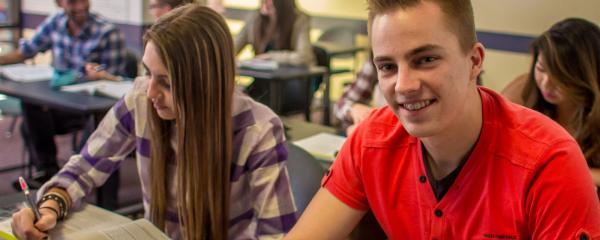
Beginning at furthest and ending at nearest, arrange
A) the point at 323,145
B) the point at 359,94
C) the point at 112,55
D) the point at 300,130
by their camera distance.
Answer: the point at 112,55 → the point at 359,94 → the point at 300,130 → the point at 323,145

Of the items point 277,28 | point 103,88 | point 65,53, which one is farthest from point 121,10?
point 103,88

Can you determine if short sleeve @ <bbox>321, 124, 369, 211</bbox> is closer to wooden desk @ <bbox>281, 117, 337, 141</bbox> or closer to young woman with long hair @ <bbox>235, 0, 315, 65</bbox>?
wooden desk @ <bbox>281, 117, 337, 141</bbox>

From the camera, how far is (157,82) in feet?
4.87

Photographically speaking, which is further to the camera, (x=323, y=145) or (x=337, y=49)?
(x=337, y=49)

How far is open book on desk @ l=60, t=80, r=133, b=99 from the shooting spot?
3190 millimetres

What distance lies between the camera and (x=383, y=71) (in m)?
1.14

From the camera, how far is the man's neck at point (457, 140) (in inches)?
46.7

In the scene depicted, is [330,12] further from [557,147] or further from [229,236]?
[557,147]

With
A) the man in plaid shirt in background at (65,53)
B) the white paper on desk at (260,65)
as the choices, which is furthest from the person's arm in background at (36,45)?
the white paper on desk at (260,65)

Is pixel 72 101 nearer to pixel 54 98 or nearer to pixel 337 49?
pixel 54 98

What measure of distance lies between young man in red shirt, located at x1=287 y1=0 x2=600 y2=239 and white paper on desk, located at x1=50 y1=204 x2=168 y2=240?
292 mm

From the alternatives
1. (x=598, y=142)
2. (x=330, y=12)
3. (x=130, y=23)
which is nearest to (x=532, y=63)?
(x=598, y=142)

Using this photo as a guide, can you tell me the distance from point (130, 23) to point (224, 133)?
5.10 metres

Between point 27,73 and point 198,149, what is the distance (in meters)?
2.49
